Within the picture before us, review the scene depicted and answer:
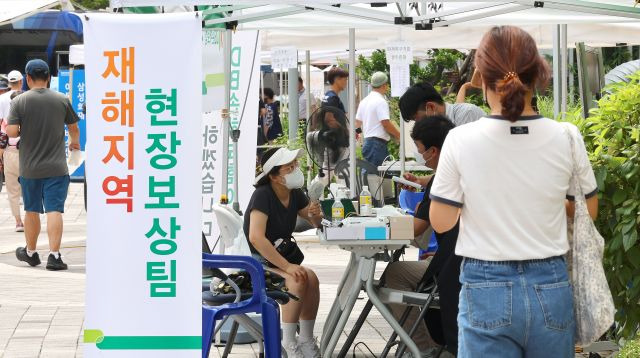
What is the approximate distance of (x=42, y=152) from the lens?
36.7ft

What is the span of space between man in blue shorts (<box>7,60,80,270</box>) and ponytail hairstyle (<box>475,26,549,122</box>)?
7941 mm

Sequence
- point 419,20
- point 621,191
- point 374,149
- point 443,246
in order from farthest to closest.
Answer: point 374,149, point 419,20, point 443,246, point 621,191

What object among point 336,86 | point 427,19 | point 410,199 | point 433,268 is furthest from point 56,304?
point 336,86

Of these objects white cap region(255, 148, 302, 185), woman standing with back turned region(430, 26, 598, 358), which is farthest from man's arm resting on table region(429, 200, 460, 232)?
white cap region(255, 148, 302, 185)

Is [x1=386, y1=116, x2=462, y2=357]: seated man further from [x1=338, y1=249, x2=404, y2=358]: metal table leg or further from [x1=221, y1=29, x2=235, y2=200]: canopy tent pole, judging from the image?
[x1=221, y1=29, x2=235, y2=200]: canopy tent pole

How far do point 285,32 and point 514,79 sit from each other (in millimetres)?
8549

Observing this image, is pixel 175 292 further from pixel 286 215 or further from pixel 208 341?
pixel 286 215

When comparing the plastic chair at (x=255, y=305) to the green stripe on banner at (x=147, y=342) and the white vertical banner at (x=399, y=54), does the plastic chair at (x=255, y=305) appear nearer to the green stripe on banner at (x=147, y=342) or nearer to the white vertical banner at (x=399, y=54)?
the green stripe on banner at (x=147, y=342)

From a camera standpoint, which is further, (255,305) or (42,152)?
(42,152)

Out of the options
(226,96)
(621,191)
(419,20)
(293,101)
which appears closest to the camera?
(621,191)

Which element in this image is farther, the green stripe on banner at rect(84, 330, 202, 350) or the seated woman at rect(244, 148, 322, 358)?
the seated woman at rect(244, 148, 322, 358)

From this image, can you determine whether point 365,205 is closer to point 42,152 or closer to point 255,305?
point 255,305

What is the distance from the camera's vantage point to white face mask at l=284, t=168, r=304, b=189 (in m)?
6.96

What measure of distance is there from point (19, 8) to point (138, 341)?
22.5 feet
